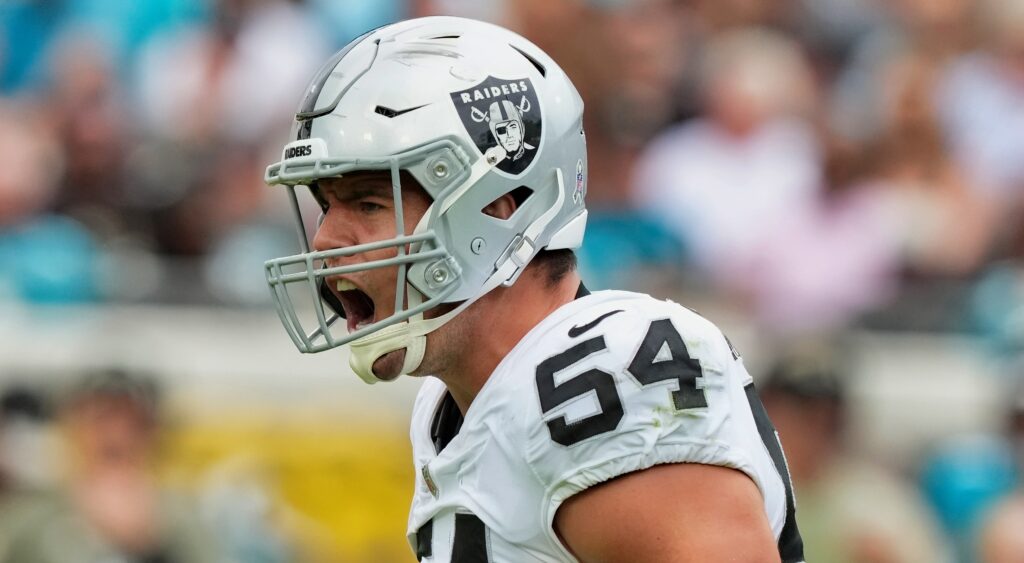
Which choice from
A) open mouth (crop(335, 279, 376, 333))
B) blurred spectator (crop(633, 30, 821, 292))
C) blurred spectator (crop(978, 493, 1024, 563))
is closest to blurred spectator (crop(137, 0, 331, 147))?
blurred spectator (crop(633, 30, 821, 292))

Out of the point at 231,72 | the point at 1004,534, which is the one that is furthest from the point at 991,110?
the point at 231,72

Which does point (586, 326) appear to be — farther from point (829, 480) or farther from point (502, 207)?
point (829, 480)

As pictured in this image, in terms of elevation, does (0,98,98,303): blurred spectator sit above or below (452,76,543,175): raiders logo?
below

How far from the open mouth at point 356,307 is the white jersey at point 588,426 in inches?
10.4

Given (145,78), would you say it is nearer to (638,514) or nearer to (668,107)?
(668,107)

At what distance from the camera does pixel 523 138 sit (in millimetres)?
2582

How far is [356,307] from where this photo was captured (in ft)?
8.84

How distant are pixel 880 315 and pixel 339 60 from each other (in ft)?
11.6

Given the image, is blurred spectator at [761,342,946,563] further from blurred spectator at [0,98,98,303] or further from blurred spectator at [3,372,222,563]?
blurred spectator at [0,98,98,303]

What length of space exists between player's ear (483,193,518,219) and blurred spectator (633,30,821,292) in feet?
11.4

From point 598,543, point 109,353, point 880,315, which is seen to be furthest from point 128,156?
point 598,543

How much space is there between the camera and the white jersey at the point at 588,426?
7.54ft

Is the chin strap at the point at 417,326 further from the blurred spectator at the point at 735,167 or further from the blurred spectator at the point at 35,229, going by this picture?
the blurred spectator at the point at 35,229

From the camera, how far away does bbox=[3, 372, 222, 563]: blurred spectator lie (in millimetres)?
5332
